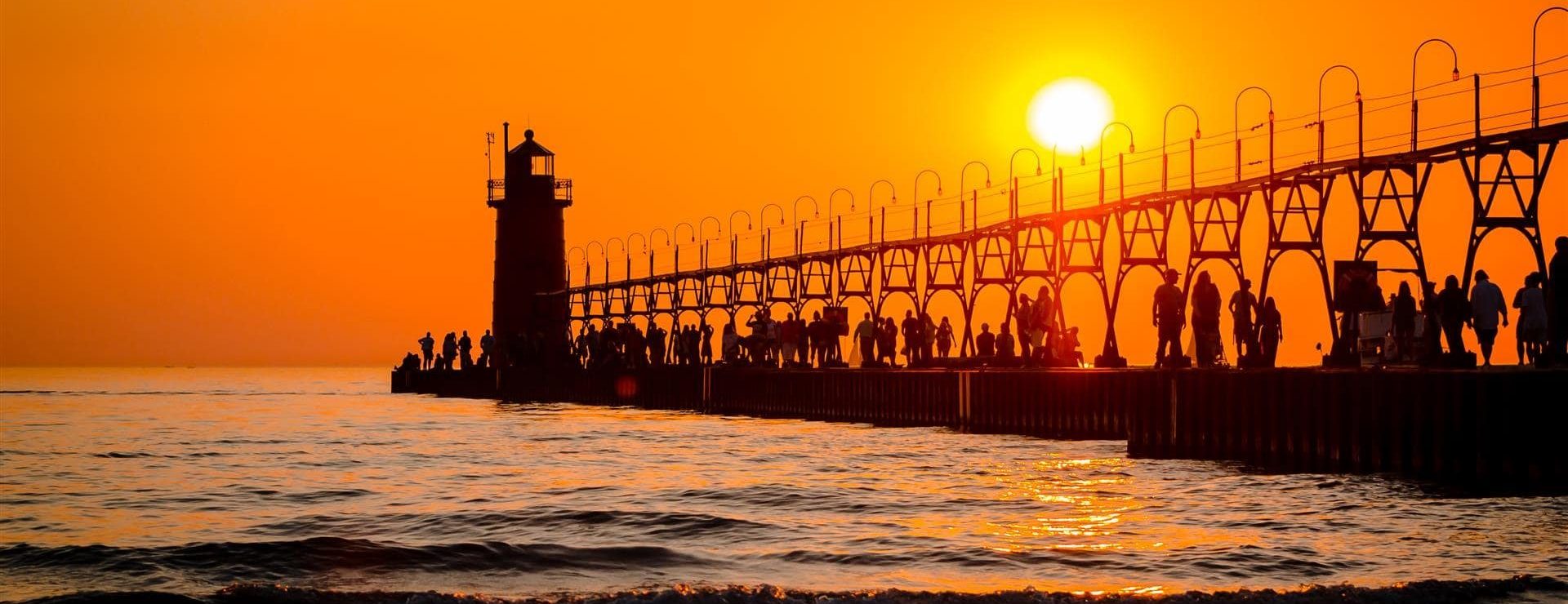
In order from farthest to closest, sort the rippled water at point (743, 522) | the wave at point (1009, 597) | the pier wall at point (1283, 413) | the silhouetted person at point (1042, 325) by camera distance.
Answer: the silhouetted person at point (1042, 325) → the pier wall at point (1283, 413) → the rippled water at point (743, 522) → the wave at point (1009, 597)

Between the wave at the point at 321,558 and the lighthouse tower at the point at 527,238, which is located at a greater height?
the lighthouse tower at the point at 527,238

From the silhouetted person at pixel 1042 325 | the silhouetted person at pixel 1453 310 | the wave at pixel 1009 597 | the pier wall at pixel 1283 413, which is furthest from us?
Result: the silhouetted person at pixel 1042 325

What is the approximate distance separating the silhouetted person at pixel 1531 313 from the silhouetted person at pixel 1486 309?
29 cm

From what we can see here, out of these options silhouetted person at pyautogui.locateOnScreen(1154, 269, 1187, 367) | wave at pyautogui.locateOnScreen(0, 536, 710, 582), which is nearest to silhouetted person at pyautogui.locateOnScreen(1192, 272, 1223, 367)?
silhouetted person at pyautogui.locateOnScreen(1154, 269, 1187, 367)

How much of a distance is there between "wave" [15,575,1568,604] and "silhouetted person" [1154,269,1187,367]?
15.8m

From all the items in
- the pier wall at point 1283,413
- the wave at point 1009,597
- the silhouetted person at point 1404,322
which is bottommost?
the wave at point 1009,597

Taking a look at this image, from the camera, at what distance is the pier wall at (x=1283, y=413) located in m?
21.3

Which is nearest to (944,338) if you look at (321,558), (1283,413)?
(1283,413)

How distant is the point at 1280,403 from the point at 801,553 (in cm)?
1060

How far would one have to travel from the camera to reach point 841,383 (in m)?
50.4

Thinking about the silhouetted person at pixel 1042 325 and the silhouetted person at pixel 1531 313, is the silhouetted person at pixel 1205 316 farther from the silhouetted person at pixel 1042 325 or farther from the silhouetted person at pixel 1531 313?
the silhouetted person at pixel 1042 325

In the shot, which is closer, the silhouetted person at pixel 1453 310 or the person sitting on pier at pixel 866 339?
the silhouetted person at pixel 1453 310

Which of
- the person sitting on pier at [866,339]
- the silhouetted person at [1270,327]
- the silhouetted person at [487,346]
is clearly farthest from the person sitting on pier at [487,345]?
the silhouetted person at [1270,327]

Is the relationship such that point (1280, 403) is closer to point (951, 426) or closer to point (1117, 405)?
point (1117, 405)
